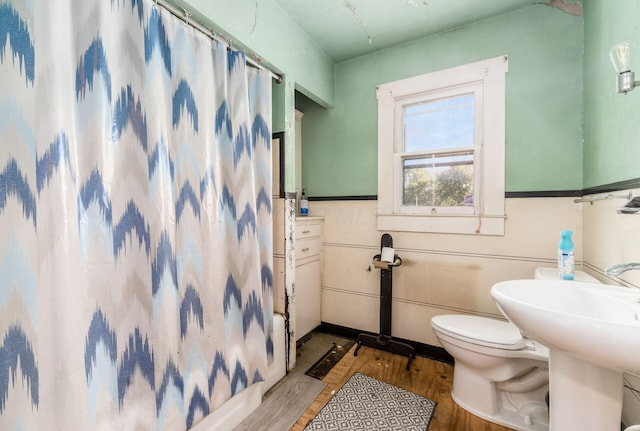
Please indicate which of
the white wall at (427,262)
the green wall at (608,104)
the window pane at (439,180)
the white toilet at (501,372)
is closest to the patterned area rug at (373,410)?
the white toilet at (501,372)

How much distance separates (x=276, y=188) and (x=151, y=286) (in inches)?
37.0

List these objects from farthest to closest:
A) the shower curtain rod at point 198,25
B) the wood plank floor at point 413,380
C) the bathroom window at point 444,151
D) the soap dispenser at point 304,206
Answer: the soap dispenser at point 304,206
the bathroom window at point 444,151
the wood plank floor at point 413,380
the shower curtain rod at point 198,25

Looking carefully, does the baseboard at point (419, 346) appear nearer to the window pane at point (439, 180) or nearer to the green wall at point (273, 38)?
the window pane at point (439, 180)

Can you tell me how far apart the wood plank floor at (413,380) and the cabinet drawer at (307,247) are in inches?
31.6

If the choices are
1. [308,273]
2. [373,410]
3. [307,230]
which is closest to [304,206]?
[307,230]

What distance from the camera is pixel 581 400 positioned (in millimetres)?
836

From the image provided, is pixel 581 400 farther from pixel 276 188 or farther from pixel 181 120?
pixel 181 120

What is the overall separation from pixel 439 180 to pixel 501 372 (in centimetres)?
121

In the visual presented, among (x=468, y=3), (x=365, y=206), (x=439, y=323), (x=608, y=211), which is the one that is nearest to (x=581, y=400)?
(x=439, y=323)

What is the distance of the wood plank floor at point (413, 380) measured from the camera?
1357 millimetres

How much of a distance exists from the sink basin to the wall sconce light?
64 cm

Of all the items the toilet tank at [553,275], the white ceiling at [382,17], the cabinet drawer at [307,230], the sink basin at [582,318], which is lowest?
the toilet tank at [553,275]

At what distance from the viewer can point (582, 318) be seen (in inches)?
24.2

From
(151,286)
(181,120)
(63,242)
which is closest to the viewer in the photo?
(63,242)
